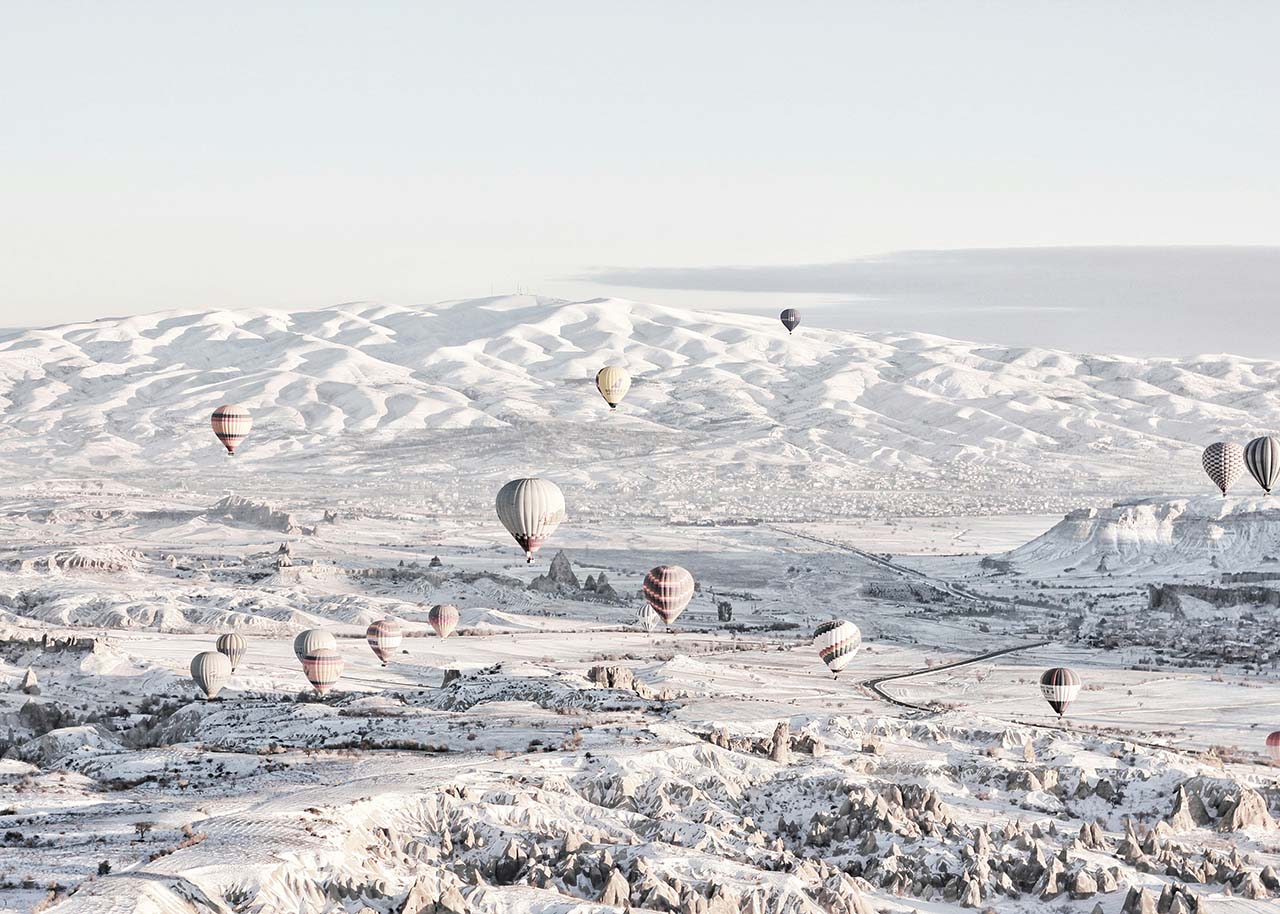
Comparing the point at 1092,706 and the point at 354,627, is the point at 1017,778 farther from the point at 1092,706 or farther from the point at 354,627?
the point at 354,627

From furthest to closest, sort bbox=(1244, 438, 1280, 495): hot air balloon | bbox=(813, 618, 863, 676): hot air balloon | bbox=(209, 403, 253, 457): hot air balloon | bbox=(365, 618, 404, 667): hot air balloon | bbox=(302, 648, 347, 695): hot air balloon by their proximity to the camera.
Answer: bbox=(209, 403, 253, 457): hot air balloon, bbox=(1244, 438, 1280, 495): hot air balloon, bbox=(365, 618, 404, 667): hot air balloon, bbox=(813, 618, 863, 676): hot air balloon, bbox=(302, 648, 347, 695): hot air balloon

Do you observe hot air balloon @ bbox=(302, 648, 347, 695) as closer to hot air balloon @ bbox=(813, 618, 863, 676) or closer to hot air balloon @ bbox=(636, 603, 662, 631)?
hot air balloon @ bbox=(813, 618, 863, 676)

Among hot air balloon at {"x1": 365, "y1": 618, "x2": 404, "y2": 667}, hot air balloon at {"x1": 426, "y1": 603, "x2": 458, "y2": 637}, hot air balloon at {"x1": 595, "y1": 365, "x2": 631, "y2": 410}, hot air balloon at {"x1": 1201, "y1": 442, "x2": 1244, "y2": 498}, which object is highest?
hot air balloon at {"x1": 595, "y1": 365, "x2": 631, "y2": 410}

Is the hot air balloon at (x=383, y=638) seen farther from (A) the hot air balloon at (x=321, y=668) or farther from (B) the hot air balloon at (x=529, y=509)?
(A) the hot air balloon at (x=321, y=668)

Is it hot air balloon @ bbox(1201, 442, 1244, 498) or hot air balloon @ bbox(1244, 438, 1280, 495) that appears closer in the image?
hot air balloon @ bbox(1244, 438, 1280, 495)

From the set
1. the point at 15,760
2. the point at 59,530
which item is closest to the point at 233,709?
the point at 15,760

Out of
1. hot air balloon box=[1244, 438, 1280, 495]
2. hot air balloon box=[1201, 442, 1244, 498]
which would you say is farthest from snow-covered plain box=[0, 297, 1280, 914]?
hot air balloon box=[1244, 438, 1280, 495]

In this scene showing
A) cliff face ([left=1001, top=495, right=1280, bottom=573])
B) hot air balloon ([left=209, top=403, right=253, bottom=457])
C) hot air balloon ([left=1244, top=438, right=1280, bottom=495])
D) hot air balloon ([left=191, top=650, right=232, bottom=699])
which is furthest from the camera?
cliff face ([left=1001, top=495, right=1280, bottom=573])
